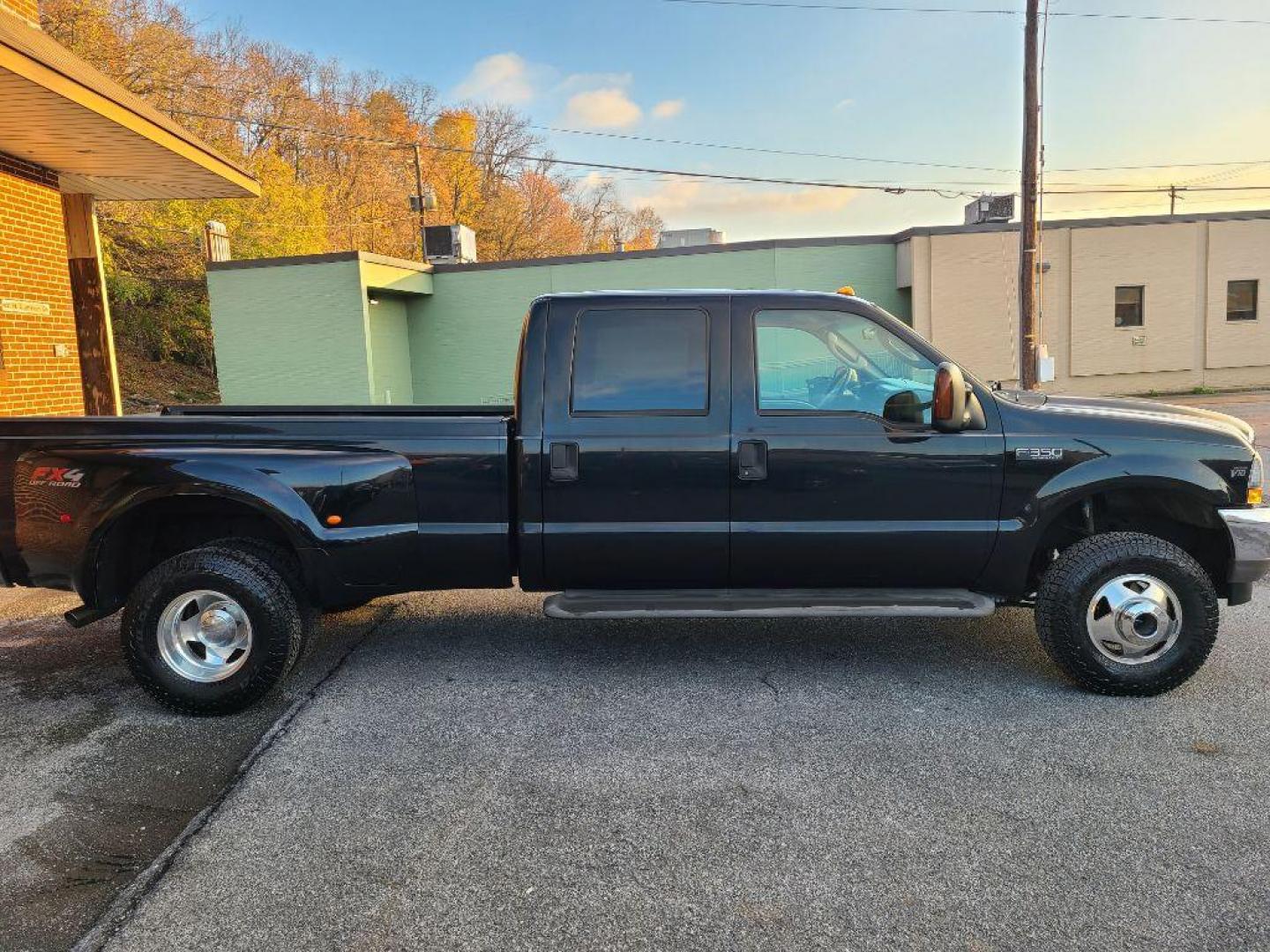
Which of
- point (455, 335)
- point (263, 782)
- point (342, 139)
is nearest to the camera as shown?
point (263, 782)

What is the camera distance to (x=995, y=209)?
21984 millimetres

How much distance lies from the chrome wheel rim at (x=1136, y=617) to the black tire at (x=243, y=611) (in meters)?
3.76

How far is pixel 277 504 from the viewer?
156 inches

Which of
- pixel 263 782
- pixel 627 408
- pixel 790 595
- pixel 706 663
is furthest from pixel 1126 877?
pixel 263 782

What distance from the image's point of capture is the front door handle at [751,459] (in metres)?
4.05

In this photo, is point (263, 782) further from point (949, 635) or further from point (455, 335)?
point (455, 335)

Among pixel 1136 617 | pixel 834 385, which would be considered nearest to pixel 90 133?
pixel 834 385

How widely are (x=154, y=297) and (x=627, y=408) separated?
101ft

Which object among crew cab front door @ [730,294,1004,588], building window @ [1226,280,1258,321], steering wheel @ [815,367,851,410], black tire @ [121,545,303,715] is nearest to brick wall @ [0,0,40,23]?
black tire @ [121,545,303,715]

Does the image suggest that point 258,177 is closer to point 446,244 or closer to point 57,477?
point 446,244

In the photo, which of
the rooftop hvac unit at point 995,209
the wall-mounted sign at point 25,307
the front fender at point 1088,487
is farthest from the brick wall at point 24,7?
the rooftop hvac unit at point 995,209

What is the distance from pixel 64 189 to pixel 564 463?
31.2 feet

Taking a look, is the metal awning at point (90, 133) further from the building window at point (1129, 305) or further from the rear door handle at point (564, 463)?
the building window at point (1129, 305)

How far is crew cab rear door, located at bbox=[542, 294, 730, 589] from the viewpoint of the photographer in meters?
4.08
